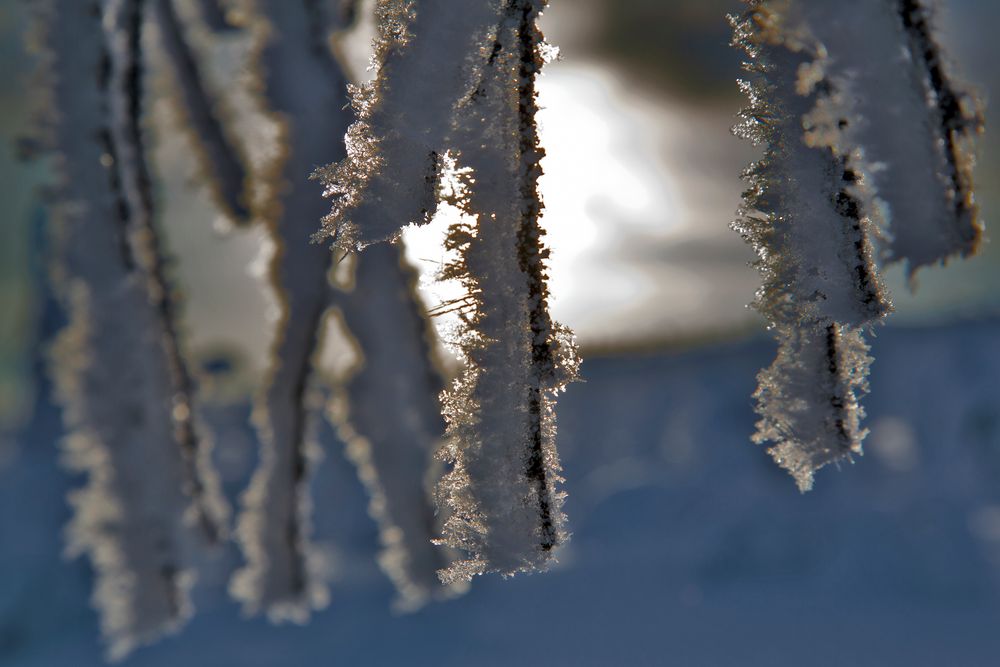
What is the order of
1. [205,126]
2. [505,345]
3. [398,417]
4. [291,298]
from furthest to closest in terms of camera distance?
[205,126] < [398,417] < [291,298] < [505,345]

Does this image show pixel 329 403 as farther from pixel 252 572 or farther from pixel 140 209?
pixel 140 209

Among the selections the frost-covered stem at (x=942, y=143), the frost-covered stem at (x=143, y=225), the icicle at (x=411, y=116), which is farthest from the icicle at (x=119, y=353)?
the frost-covered stem at (x=942, y=143)

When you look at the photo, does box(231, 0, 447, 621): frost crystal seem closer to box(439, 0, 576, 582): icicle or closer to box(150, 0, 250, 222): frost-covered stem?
box(150, 0, 250, 222): frost-covered stem

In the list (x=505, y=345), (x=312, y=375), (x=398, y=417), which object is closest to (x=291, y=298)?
(x=312, y=375)

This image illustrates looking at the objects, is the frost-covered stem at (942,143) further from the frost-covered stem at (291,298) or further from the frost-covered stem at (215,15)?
the frost-covered stem at (215,15)

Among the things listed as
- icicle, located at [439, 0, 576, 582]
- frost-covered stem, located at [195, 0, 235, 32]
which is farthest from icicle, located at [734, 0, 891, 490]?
frost-covered stem, located at [195, 0, 235, 32]

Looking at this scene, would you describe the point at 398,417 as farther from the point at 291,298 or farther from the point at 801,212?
the point at 801,212

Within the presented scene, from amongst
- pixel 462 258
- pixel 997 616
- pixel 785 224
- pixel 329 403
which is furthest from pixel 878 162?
pixel 997 616
